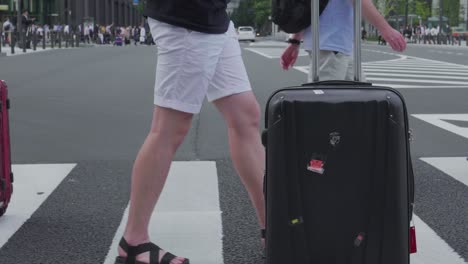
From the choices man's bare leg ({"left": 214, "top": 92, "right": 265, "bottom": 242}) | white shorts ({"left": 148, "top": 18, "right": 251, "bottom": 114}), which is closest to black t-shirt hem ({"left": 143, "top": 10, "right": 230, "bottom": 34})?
white shorts ({"left": 148, "top": 18, "right": 251, "bottom": 114})

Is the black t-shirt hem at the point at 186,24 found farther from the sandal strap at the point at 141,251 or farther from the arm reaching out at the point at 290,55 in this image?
the sandal strap at the point at 141,251

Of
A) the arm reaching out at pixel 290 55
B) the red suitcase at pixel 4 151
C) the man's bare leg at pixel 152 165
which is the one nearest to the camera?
the man's bare leg at pixel 152 165

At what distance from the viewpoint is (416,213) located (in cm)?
429

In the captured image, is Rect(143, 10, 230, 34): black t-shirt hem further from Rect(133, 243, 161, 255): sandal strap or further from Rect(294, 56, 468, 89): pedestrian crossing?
Rect(294, 56, 468, 89): pedestrian crossing

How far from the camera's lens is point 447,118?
344 inches

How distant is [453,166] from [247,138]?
286 cm

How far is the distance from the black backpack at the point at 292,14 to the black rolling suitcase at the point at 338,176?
0.93 metres

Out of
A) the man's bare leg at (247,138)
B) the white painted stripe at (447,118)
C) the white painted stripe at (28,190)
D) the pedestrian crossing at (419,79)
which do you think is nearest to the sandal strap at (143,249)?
the man's bare leg at (247,138)

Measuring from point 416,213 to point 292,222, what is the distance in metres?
1.80

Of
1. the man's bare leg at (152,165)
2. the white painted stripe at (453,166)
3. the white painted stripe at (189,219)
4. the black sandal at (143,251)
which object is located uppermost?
the man's bare leg at (152,165)

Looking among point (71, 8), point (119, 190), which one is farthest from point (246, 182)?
point (71, 8)

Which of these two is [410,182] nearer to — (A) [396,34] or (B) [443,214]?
(A) [396,34]

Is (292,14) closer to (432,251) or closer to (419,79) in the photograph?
(432,251)

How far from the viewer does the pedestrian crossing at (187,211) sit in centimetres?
353
